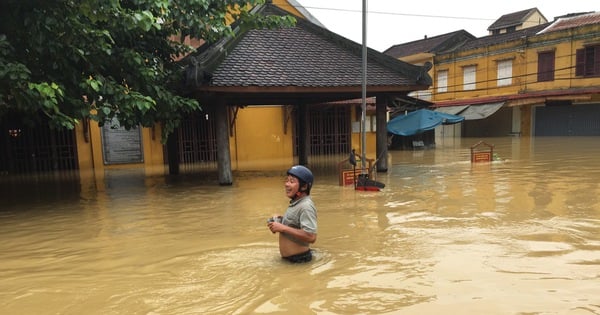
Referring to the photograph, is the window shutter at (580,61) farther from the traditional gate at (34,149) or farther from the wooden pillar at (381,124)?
the traditional gate at (34,149)

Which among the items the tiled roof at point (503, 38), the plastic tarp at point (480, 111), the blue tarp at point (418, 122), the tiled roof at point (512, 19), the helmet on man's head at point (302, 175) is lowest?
the helmet on man's head at point (302, 175)

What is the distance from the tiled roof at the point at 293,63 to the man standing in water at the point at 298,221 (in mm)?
4927

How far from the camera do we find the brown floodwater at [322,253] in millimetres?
3506

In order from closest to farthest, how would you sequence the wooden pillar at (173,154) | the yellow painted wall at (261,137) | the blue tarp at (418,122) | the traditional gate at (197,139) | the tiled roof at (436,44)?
the wooden pillar at (173,154), the traditional gate at (197,139), the yellow painted wall at (261,137), the blue tarp at (418,122), the tiled roof at (436,44)

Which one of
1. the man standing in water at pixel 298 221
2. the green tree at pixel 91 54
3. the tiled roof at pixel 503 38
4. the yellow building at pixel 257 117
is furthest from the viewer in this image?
the tiled roof at pixel 503 38

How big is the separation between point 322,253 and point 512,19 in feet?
121

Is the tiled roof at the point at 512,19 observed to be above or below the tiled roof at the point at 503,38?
above

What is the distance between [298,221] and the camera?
13.9ft

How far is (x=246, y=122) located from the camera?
708 inches

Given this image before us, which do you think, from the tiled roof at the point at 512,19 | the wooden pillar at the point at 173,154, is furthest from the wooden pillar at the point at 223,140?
the tiled roof at the point at 512,19

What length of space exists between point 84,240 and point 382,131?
802 centimetres

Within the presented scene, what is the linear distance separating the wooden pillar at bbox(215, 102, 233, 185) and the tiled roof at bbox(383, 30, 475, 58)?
84.1 feet

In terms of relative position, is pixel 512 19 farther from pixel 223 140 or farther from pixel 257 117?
pixel 223 140

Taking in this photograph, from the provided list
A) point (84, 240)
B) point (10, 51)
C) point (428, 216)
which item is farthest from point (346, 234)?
point (10, 51)
